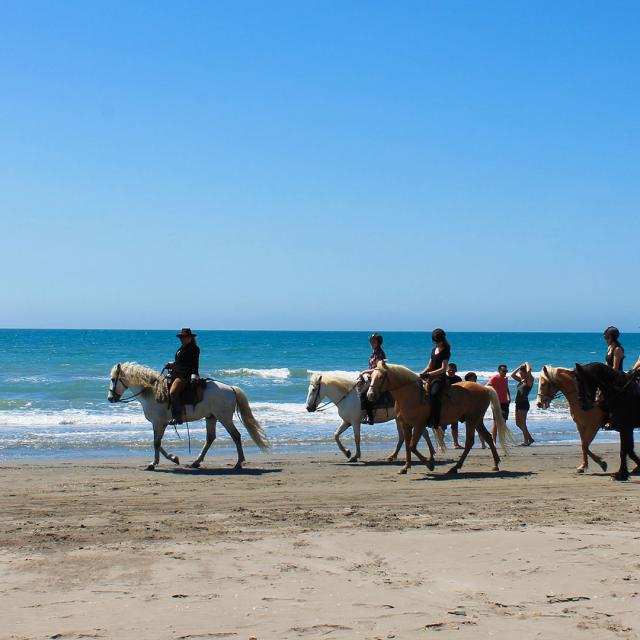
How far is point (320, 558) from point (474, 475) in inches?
232

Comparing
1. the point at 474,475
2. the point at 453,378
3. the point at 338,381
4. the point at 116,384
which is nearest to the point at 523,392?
the point at 453,378

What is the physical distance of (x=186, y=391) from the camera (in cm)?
1314

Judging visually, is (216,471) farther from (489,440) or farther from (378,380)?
(489,440)

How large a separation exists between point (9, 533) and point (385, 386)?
17.9 ft

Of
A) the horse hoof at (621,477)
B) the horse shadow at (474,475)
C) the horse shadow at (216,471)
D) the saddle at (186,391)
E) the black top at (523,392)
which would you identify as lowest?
the horse shadow at (216,471)

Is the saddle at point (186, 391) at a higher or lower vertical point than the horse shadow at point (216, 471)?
higher

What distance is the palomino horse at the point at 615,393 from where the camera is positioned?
11469 mm

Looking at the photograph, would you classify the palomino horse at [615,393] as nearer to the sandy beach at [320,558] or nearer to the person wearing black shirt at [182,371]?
the sandy beach at [320,558]

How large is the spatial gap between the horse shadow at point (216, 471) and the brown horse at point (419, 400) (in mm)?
2206

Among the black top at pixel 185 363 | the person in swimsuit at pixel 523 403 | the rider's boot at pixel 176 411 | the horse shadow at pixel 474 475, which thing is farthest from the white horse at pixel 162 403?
the person in swimsuit at pixel 523 403

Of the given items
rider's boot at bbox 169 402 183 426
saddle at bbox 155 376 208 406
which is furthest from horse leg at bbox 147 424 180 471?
saddle at bbox 155 376 208 406

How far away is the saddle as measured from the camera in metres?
13.1

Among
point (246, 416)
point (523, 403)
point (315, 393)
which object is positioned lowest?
point (523, 403)

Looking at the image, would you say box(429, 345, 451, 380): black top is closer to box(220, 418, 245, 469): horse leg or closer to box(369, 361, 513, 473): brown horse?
box(369, 361, 513, 473): brown horse
